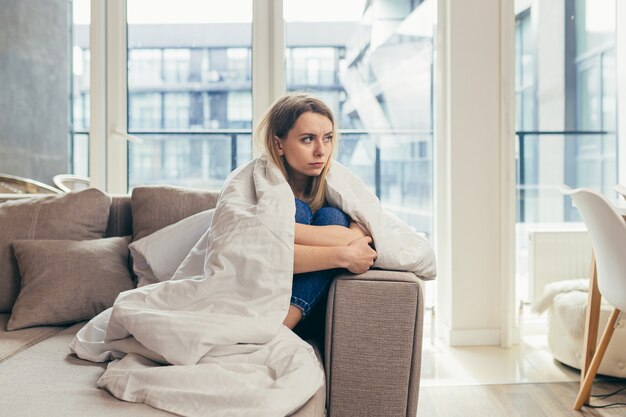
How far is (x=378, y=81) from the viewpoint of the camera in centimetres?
360

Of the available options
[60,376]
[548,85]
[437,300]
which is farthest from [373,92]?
[60,376]

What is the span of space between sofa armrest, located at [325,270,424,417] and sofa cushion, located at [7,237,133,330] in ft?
2.78

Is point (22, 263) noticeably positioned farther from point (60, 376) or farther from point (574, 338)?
point (574, 338)

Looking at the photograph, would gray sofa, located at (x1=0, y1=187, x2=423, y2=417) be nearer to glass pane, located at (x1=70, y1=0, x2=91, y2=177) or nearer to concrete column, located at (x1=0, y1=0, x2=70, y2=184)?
glass pane, located at (x1=70, y1=0, x2=91, y2=177)

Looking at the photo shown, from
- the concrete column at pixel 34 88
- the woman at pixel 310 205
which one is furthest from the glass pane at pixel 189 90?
the woman at pixel 310 205

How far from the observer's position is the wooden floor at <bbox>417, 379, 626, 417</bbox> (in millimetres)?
2402

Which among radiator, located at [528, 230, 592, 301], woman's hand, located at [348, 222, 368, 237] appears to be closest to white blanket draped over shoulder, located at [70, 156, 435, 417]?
woman's hand, located at [348, 222, 368, 237]

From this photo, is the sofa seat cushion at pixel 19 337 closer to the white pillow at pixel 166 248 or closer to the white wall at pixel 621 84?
the white pillow at pixel 166 248

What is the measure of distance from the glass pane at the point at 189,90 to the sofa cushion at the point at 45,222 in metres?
1.24

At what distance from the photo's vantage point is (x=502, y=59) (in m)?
3.34

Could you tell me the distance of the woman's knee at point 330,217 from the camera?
185 cm

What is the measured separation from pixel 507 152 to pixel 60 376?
8.12 feet

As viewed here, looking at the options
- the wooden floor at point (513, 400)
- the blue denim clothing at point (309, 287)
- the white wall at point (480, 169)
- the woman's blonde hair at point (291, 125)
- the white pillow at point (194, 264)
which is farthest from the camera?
the white wall at point (480, 169)

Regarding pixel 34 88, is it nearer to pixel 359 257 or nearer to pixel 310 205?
pixel 310 205
